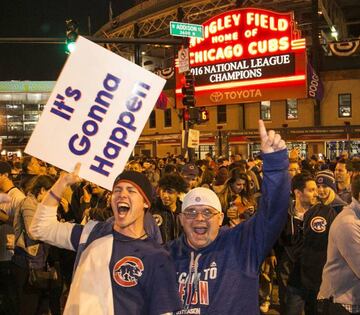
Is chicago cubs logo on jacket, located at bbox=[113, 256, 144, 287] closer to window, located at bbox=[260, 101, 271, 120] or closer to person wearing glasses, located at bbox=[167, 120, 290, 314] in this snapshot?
person wearing glasses, located at bbox=[167, 120, 290, 314]

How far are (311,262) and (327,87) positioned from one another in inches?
1105

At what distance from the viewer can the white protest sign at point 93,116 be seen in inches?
157

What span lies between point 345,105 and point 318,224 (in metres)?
27.6

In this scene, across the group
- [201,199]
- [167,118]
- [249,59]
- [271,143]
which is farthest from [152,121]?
[271,143]

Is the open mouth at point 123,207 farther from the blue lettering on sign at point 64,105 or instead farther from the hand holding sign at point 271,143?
the blue lettering on sign at point 64,105

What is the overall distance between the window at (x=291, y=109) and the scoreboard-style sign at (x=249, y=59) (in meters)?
6.44

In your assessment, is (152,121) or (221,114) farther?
(152,121)

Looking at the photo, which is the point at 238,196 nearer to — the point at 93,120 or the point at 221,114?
the point at 93,120

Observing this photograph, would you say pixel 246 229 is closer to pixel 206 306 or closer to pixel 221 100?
pixel 206 306

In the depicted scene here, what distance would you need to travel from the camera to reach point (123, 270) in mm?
2764

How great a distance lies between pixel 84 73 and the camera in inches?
160

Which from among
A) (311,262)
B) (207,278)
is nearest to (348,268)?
(207,278)

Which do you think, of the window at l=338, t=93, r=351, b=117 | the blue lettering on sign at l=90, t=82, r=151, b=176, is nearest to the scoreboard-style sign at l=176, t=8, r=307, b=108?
the window at l=338, t=93, r=351, b=117

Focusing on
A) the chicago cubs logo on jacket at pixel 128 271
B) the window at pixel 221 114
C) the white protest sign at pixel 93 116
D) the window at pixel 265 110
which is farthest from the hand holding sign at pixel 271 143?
the window at pixel 221 114
